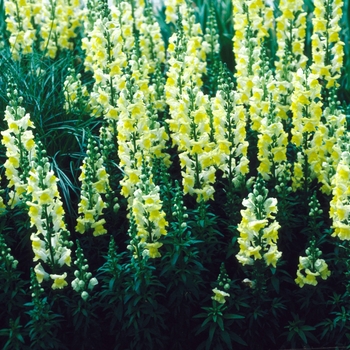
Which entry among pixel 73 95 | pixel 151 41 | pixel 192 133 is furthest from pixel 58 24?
pixel 192 133

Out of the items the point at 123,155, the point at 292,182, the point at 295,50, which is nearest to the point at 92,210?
the point at 123,155

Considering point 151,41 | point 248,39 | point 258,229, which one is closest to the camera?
point 258,229

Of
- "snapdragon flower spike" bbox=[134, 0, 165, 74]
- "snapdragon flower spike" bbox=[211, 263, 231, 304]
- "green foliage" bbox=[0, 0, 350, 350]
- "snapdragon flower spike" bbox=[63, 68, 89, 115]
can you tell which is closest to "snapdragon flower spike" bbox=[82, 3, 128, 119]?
"snapdragon flower spike" bbox=[63, 68, 89, 115]

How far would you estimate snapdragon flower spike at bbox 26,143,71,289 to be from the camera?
4.82 m

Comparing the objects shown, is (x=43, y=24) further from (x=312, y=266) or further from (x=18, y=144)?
(x=312, y=266)

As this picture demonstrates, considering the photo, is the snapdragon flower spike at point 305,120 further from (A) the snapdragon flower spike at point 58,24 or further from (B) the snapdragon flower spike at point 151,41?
(A) the snapdragon flower spike at point 58,24

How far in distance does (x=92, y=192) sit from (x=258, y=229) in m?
1.25

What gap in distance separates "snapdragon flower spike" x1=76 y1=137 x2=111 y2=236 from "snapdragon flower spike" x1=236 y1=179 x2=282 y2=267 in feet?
3.54

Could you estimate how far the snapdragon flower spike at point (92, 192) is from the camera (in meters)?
5.32

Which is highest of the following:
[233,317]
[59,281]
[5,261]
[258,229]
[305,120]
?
[305,120]

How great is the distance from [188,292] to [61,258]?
0.89 metres

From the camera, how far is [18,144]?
5.26m

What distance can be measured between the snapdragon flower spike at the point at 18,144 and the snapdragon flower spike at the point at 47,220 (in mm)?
120

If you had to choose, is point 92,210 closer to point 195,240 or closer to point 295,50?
point 195,240
